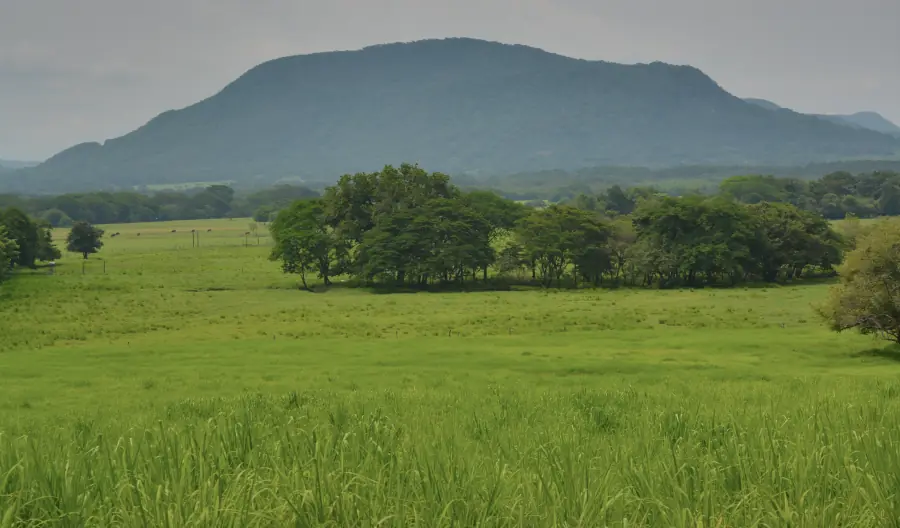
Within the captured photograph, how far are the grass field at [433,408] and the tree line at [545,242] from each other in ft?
25.4

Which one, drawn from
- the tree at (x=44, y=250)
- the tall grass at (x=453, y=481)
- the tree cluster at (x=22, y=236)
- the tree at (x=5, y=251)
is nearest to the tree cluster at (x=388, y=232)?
the tree at (x=5, y=251)

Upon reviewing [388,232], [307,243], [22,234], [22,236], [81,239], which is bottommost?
[81,239]

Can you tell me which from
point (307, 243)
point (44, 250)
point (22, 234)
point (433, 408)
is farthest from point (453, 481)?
point (44, 250)

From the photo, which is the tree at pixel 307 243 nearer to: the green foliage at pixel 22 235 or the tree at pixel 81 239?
the green foliage at pixel 22 235

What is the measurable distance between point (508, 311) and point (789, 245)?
47.0m

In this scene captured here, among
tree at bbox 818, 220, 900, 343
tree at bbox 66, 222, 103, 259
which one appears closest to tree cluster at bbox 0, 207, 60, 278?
tree at bbox 66, 222, 103, 259

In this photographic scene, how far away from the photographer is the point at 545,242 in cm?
9256

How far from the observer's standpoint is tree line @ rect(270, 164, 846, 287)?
89250 mm

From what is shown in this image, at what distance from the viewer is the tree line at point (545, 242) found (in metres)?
89.2

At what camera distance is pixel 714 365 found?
34656mm

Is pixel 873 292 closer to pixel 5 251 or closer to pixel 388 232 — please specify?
pixel 388 232

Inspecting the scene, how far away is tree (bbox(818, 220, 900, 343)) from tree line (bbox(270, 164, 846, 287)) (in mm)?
47242

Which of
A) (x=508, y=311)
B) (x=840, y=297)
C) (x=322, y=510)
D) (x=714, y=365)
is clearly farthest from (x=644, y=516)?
(x=508, y=311)

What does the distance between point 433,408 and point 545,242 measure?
8087 centimetres
